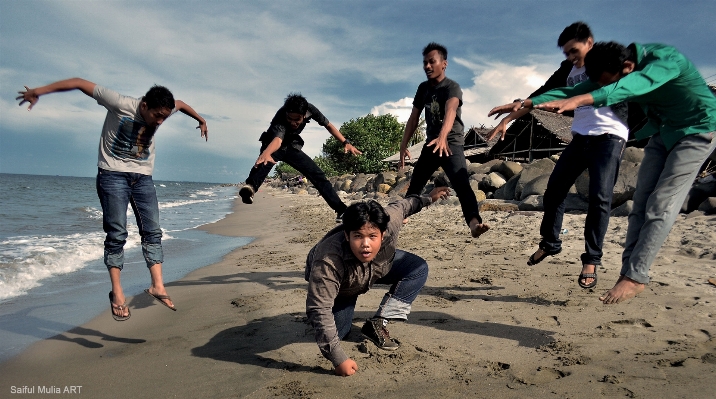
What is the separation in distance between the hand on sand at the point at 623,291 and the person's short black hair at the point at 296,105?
3.29 meters

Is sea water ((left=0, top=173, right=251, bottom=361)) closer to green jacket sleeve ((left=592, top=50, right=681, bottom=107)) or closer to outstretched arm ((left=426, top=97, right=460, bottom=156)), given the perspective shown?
outstretched arm ((left=426, top=97, right=460, bottom=156))

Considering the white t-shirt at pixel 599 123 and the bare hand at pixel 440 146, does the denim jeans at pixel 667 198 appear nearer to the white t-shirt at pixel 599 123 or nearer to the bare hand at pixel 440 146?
the white t-shirt at pixel 599 123

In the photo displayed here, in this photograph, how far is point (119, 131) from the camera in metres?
3.44

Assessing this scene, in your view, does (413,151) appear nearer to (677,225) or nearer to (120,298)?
(677,225)

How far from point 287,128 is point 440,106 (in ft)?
5.38

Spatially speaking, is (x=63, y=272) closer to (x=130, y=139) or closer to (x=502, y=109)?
(x=130, y=139)

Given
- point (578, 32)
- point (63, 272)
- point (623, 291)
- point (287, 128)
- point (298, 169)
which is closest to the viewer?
point (623, 291)

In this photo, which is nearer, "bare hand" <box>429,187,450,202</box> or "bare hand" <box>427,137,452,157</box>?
"bare hand" <box>429,187,450,202</box>

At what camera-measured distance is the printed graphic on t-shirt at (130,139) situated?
3.43 m

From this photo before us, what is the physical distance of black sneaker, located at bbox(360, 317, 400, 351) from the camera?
8.89 feet

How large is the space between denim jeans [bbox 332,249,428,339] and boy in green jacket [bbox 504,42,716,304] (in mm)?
1163

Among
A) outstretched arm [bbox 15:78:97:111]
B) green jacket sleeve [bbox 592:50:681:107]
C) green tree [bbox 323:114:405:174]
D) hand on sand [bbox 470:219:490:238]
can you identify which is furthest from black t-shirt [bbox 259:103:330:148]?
green tree [bbox 323:114:405:174]

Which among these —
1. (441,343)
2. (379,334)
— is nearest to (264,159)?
(379,334)

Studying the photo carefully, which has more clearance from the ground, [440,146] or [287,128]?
[287,128]
